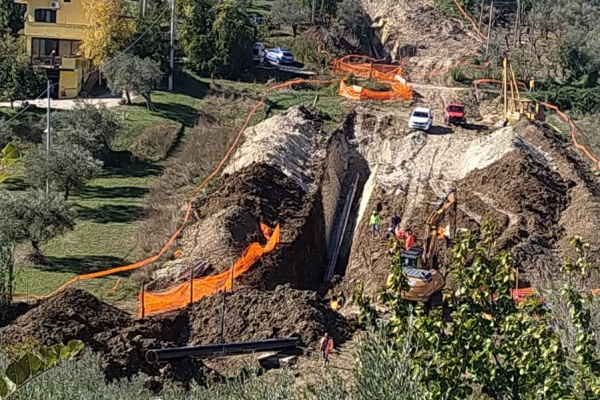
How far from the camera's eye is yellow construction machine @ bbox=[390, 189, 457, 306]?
25.6 m

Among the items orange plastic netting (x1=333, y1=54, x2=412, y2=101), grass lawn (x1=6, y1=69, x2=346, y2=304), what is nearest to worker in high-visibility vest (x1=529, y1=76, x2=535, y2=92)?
orange plastic netting (x1=333, y1=54, x2=412, y2=101)

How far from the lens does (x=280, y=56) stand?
59594mm

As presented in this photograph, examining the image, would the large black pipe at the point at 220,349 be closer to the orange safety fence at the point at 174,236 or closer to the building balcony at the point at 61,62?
the orange safety fence at the point at 174,236

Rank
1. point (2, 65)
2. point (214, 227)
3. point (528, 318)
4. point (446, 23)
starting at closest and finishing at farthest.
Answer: point (528, 318)
point (214, 227)
point (2, 65)
point (446, 23)

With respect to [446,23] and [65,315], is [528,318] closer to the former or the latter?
[65,315]

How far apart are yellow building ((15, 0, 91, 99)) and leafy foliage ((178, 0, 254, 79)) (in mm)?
6289

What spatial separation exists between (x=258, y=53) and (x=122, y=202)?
25.1 meters

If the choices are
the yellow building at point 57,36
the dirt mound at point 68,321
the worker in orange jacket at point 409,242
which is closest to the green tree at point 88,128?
the yellow building at point 57,36

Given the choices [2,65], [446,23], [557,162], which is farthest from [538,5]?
[2,65]

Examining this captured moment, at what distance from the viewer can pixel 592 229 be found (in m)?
32.6

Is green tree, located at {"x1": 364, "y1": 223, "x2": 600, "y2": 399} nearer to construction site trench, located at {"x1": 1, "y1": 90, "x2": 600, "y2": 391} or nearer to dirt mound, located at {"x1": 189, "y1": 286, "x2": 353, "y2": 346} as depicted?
construction site trench, located at {"x1": 1, "y1": 90, "x2": 600, "y2": 391}

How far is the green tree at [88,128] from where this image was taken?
3850cm

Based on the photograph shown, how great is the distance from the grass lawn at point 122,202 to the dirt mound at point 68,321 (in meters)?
3.33

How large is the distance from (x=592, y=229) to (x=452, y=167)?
940cm
